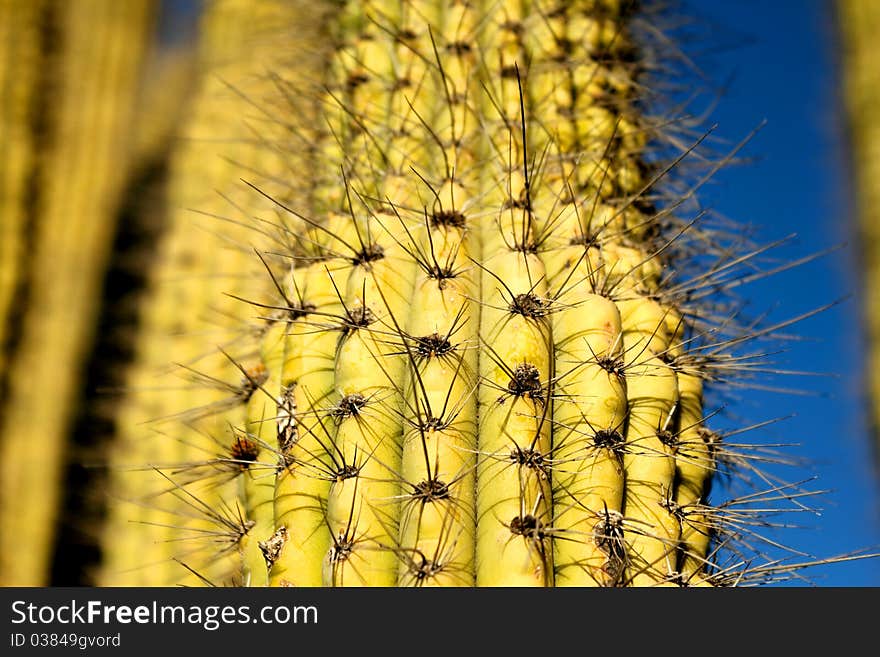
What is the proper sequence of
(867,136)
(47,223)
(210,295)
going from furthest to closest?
(47,223)
(210,295)
(867,136)

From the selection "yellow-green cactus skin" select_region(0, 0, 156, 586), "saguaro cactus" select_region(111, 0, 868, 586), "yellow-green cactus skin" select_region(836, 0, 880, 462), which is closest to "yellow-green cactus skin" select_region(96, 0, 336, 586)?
"saguaro cactus" select_region(111, 0, 868, 586)

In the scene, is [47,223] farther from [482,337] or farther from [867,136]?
[867,136]

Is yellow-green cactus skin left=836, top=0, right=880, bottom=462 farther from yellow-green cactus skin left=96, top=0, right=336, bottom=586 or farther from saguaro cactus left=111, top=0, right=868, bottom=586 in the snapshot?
yellow-green cactus skin left=96, top=0, right=336, bottom=586

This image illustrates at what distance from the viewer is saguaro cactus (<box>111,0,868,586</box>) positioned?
1.50 m

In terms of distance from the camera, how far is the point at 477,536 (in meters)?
1.50

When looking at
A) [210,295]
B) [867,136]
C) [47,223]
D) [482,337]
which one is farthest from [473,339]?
[47,223]

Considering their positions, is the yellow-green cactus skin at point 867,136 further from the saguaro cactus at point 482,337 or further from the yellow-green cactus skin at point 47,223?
the yellow-green cactus skin at point 47,223

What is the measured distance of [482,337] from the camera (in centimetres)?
165

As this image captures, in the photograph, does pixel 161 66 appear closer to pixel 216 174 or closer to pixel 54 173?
pixel 54 173

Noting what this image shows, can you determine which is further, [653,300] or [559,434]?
[653,300]

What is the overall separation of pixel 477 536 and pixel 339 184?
2.77 ft

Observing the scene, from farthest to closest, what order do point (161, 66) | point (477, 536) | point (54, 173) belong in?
point (161, 66) → point (54, 173) → point (477, 536)
